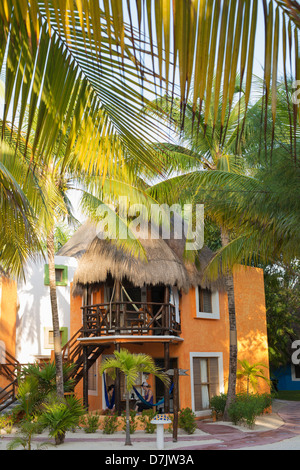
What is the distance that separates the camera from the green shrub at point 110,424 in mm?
14491

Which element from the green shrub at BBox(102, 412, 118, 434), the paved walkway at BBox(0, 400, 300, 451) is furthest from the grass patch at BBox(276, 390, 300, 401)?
the green shrub at BBox(102, 412, 118, 434)

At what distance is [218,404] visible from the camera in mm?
16969

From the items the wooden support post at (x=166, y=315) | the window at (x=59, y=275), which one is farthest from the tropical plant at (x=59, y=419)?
the window at (x=59, y=275)

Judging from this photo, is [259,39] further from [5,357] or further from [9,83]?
[5,357]

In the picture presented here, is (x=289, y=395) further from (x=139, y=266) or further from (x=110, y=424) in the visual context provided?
(x=110, y=424)

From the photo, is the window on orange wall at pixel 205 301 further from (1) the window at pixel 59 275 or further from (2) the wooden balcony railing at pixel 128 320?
(1) the window at pixel 59 275

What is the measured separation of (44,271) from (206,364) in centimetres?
1062

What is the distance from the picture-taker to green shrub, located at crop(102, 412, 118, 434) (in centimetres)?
1449

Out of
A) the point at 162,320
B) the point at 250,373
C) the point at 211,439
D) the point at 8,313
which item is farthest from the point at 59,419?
the point at 8,313

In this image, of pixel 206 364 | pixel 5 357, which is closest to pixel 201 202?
pixel 206 364

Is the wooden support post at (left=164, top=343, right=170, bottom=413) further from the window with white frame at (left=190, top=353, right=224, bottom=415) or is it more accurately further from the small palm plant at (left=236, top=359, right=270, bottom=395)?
the small palm plant at (left=236, top=359, right=270, bottom=395)

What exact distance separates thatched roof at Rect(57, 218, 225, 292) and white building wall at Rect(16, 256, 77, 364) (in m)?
7.46

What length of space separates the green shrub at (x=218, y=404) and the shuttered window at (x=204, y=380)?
475 millimetres
